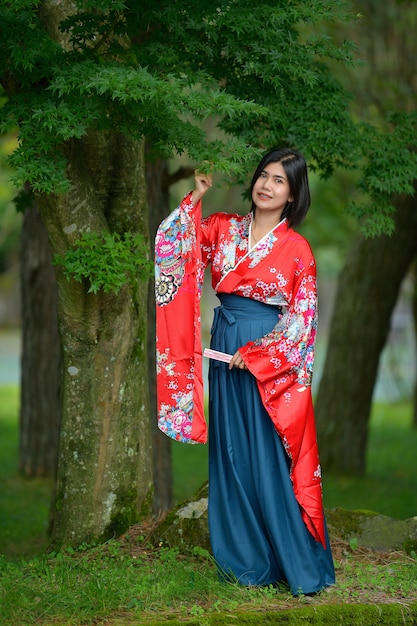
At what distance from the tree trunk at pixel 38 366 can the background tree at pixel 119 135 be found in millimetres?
3143

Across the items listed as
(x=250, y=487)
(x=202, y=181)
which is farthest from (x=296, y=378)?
(x=202, y=181)

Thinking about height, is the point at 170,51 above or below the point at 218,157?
above

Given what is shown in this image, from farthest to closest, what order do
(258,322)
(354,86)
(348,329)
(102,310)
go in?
(354,86)
(348,329)
(102,310)
(258,322)

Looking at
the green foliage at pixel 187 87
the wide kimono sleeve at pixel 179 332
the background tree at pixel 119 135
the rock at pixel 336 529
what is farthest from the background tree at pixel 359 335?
the wide kimono sleeve at pixel 179 332

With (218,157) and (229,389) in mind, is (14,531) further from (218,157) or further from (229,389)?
(218,157)

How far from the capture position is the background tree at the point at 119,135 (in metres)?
3.90

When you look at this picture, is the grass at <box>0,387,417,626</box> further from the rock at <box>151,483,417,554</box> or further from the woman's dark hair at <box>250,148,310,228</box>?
the woman's dark hair at <box>250,148,310,228</box>

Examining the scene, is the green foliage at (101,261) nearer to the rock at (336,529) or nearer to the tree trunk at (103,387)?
the tree trunk at (103,387)

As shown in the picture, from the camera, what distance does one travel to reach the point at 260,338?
13.3 feet

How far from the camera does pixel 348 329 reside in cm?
894

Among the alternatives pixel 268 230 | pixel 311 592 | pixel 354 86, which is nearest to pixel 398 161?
pixel 268 230

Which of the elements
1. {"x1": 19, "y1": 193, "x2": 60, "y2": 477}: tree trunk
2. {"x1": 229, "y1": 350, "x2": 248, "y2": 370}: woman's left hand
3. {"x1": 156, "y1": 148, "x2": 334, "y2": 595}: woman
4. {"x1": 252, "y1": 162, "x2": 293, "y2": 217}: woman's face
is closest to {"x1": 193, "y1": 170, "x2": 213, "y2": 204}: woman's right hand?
{"x1": 156, "y1": 148, "x2": 334, "y2": 595}: woman

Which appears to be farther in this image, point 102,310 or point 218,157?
point 102,310

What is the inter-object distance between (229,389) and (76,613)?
1.10 metres
